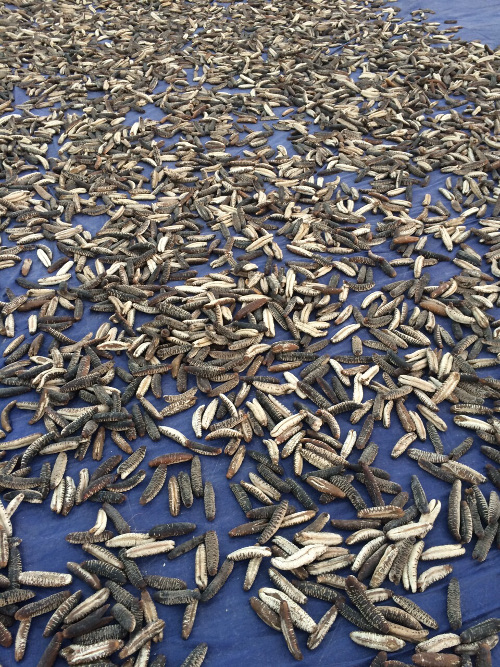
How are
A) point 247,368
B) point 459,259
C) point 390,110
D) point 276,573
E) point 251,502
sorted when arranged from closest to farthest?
point 276,573 < point 251,502 < point 247,368 < point 459,259 < point 390,110

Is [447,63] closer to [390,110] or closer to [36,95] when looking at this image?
[390,110]

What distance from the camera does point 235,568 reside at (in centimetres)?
227

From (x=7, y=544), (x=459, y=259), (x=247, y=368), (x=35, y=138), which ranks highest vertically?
(x=35, y=138)

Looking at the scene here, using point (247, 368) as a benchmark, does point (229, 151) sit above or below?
above

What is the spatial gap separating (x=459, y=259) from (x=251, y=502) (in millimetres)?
2440

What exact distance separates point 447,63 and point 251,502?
19.8 ft

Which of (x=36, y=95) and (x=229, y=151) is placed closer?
(x=229, y=151)

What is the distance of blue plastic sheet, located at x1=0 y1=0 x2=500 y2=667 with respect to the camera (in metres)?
2.04

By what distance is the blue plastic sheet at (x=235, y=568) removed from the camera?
204 cm

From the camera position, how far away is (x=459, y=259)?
3811mm

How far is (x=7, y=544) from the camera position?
232 cm

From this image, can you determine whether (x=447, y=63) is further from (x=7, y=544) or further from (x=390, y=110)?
(x=7, y=544)

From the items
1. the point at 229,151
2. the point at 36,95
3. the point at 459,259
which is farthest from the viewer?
the point at 36,95

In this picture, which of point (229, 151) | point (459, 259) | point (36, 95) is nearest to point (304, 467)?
point (459, 259)
